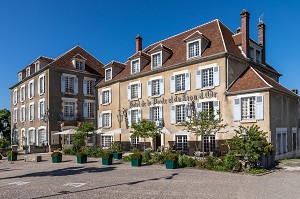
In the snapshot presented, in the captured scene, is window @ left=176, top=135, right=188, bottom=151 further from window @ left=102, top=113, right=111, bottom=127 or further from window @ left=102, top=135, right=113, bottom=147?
window @ left=102, top=113, right=111, bottom=127

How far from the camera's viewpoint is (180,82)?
2408cm

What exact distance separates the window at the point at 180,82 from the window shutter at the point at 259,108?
6660 millimetres

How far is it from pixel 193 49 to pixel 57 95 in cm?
1583

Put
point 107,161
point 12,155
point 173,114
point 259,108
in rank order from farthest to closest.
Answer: point 173,114 → point 12,155 → point 259,108 → point 107,161

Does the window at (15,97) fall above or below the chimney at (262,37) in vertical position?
below

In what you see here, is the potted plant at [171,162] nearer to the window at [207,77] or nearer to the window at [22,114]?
the window at [207,77]

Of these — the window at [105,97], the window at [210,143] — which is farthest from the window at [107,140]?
the window at [210,143]

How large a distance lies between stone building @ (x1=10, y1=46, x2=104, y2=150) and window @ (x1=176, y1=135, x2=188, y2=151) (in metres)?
12.2

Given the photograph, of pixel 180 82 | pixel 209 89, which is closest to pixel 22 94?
pixel 180 82

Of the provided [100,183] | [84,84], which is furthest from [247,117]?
[84,84]

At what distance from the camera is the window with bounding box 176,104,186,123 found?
77.6 ft

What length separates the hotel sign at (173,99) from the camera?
71.3ft

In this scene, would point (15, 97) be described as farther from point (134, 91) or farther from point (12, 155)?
point (134, 91)

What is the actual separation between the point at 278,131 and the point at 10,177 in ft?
58.1
